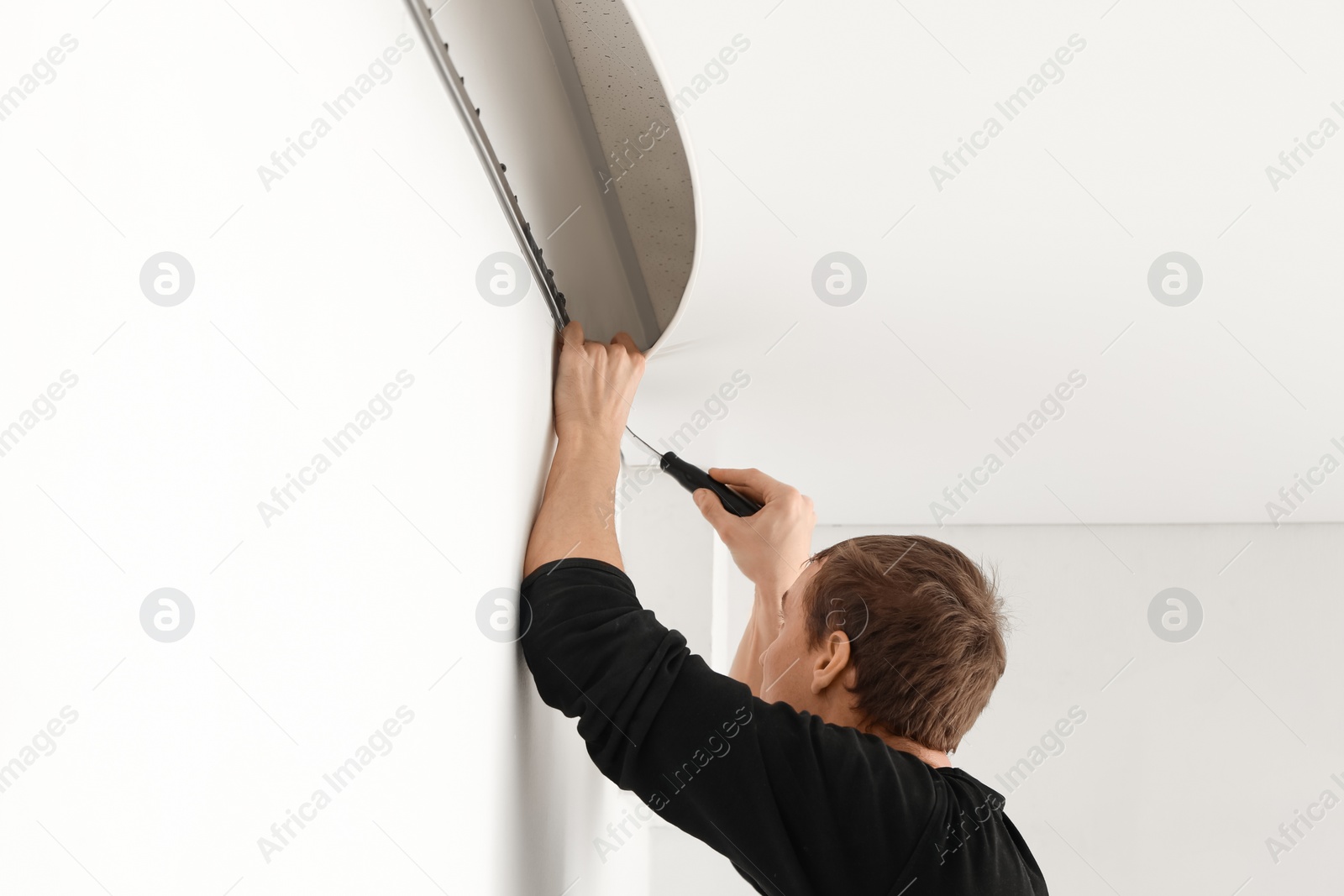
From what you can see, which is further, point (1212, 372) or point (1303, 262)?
point (1212, 372)

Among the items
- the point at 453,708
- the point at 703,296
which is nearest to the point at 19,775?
the point at 453,708

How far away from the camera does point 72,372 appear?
8.9 inches

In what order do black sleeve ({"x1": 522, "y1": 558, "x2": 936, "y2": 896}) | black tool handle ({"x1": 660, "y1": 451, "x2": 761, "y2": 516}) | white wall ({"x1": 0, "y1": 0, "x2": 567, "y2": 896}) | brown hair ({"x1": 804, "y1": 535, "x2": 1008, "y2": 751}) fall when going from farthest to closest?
black tool handle ({"x1": 660, "y1": 451, "x2": 761, "y2": 516})
brown hair ({"x1": 804, "y1": 535, "x2": 1008, "y2": 751})
black sleeve ({"x1": 522, "y1": 558, "x2": 936, "y2": 896})
white wall ({"x1": 0, "y1": 0, "x2": 567, "y2": 896})

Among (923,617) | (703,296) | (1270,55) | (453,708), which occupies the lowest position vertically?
(453,708)

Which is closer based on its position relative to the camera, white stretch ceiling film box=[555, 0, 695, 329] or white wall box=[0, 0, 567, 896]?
white wall box=[0, 0, 567, 896]

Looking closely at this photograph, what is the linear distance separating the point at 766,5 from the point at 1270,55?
45 cm

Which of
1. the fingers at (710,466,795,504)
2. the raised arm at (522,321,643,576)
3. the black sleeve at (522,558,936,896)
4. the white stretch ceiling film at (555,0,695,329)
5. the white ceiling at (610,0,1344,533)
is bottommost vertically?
the black sleeve at (522,558,936,896)

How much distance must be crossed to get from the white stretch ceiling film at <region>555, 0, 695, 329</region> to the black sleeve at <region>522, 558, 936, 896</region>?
1.40 feet

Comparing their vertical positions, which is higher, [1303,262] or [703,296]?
[1303,262]

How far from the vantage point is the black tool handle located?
114 centimetres

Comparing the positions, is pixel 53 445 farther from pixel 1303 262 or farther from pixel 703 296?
pixel 1303 262

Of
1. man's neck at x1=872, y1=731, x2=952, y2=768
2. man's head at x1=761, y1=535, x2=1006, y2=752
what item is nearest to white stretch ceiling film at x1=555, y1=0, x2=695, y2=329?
man's head at x1=761, y1=535, x2=1006, y2=752

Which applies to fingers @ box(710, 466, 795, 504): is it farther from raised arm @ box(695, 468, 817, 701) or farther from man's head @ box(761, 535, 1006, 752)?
man's head @ box(761, 535, 1006, 752)

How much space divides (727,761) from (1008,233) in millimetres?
732
